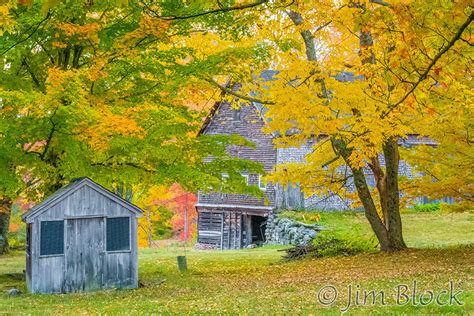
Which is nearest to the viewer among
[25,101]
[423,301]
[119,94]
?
[423,301]

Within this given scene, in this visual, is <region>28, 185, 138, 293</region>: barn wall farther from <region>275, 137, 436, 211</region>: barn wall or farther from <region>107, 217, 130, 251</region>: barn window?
<region>275, 137, 436, 211</region>: barn wall

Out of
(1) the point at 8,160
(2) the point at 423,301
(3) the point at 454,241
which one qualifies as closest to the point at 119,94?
(1) the point at 8,160

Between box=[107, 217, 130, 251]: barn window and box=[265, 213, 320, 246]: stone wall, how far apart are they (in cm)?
→ 1546

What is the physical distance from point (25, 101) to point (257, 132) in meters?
26.4

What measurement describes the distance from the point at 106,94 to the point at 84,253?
4366mm

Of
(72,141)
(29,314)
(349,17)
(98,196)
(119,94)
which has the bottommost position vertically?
(29,314)

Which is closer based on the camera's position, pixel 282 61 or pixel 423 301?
pixel 423 301

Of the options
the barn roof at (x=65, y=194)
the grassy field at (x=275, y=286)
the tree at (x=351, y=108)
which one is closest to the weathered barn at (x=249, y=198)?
the grassy field at (x=275, y=286)

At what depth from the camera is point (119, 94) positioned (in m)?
17.4

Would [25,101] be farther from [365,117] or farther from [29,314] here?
[365,117]

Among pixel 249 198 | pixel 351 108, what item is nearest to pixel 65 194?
pixel 351 108

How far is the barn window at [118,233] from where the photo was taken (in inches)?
663

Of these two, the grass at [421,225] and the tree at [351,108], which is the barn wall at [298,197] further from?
the tree at [351,108]

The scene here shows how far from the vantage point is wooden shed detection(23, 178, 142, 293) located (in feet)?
52.7
